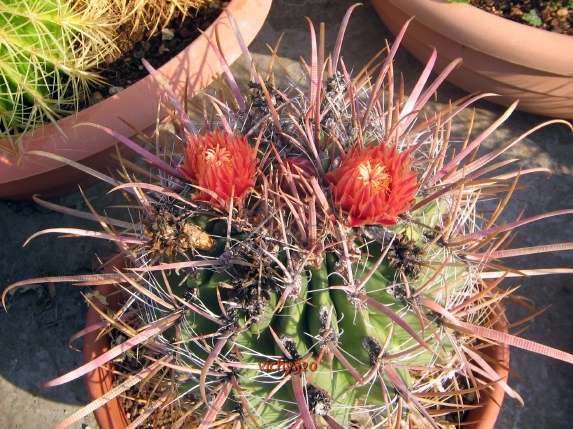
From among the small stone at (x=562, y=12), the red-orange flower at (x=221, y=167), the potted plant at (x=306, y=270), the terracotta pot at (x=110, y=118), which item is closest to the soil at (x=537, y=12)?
the small stone at (x=562, y=12)

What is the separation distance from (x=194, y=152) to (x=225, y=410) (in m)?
0.37

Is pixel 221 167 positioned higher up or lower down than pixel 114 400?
higher up

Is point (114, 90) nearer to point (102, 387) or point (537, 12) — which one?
point (102, 387)

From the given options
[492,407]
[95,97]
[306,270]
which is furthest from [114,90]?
[492,407]

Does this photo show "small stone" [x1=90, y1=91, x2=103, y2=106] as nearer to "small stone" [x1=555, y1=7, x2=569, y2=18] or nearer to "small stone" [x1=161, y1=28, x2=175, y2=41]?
"small stone" [x1=161, y1=28, x2=175, y2=41]

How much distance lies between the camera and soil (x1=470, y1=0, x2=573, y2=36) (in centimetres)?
129

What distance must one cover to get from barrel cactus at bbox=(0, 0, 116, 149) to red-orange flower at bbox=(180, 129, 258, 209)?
0.54 m

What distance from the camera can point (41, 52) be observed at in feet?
3.18

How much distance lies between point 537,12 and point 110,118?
1.10 metres

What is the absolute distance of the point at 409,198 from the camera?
0.59 meters

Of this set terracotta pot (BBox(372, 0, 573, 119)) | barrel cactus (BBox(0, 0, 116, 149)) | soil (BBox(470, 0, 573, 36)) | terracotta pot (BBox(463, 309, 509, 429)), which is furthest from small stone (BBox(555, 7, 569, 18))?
barrel cactus (BBox(0, 0, 116, 149))

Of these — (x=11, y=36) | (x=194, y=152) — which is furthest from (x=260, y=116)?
(x=11, y=36)

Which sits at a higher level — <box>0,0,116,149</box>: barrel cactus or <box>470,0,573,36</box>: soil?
<box>470,0,573,36</box>: soil

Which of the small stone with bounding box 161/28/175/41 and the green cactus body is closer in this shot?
the green cactus body
